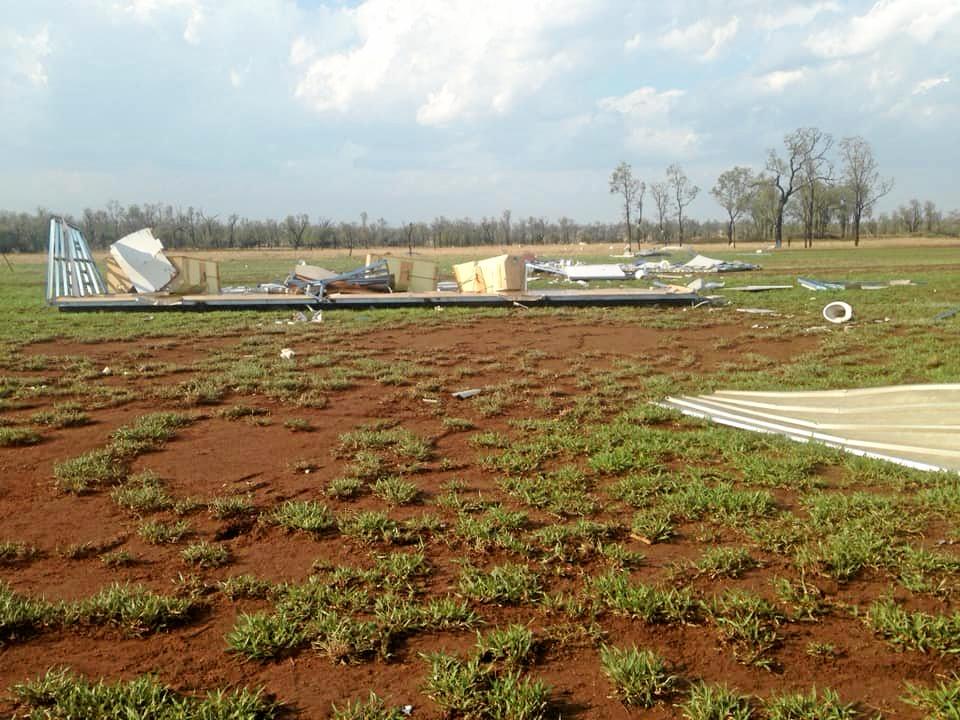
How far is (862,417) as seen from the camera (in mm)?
5180

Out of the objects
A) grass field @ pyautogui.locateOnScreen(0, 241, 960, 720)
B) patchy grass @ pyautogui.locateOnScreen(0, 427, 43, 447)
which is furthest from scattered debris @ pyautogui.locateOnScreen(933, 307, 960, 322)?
patchy grass @ pyautogui.locateOnScreen(0, 427, 43, 447)

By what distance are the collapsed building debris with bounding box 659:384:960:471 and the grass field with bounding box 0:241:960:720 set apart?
1.03ft

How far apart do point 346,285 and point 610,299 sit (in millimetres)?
6448

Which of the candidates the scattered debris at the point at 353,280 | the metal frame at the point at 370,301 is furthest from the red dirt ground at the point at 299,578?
the scattered debris at the point at 353,280

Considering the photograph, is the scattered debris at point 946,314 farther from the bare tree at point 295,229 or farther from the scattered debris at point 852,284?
the bare tree at point 295,229

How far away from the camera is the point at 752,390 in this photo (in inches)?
248

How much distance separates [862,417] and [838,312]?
7.19 metres

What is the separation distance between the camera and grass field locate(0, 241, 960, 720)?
2158 mm

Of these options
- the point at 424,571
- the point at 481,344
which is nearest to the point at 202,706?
the point at 424,571

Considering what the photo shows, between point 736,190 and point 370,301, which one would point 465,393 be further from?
point 736,190

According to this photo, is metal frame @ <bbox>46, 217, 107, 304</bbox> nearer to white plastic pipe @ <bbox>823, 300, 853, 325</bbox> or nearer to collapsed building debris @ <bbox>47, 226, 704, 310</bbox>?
collapsed building debris @ <bbox>47, 226, 704, 310</bbox>

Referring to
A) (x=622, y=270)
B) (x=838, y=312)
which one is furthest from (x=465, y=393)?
(x=622, y=270)

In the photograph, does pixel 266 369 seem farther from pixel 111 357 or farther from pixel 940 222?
pixel 940 222

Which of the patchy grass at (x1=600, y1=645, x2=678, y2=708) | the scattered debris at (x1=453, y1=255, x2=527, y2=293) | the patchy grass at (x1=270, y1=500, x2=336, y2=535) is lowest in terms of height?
the patchy grass at (x1=600, y1=645, x2=678, y2=708)
